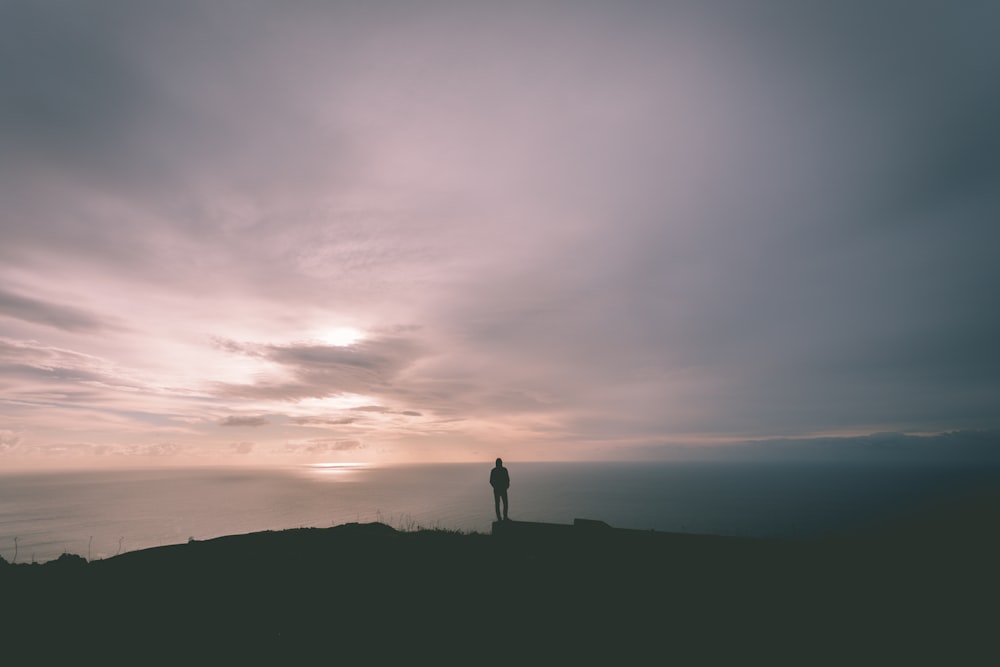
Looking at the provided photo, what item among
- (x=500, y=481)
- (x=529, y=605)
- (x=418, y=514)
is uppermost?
(x=500, y=481)

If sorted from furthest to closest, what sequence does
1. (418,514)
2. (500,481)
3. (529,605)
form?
(418,514)
(500,481)
(529,605)

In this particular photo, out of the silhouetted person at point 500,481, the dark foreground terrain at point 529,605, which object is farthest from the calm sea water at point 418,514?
the dark foreground terrain at point 529,605

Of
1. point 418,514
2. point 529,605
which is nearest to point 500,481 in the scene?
point 529,605

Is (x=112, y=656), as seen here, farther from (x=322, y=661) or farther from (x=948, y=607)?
(x=948, y=607)

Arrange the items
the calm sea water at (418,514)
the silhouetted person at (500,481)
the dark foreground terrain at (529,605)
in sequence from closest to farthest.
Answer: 1. the dark foreground terrain at (529,605)
2. the silhouetted person at (500,481)
3. the calm sea water at (418,514)

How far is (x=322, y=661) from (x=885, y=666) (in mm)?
8752

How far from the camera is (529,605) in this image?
8.17 m

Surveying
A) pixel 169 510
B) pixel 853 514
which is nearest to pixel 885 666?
pixel 853 514

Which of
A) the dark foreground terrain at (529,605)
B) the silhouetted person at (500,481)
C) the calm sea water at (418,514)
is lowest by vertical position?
the calm sea water at (418,514)

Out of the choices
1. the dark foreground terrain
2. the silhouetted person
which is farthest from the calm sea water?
the dark foreground terrain

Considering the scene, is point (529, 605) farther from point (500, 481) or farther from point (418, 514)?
point (418, 514)

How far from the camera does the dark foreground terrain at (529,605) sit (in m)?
6.56

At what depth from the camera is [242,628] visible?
7.59 meters

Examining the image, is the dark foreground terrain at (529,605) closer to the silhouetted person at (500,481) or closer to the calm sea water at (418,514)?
the silhouetted person at (500,481)
